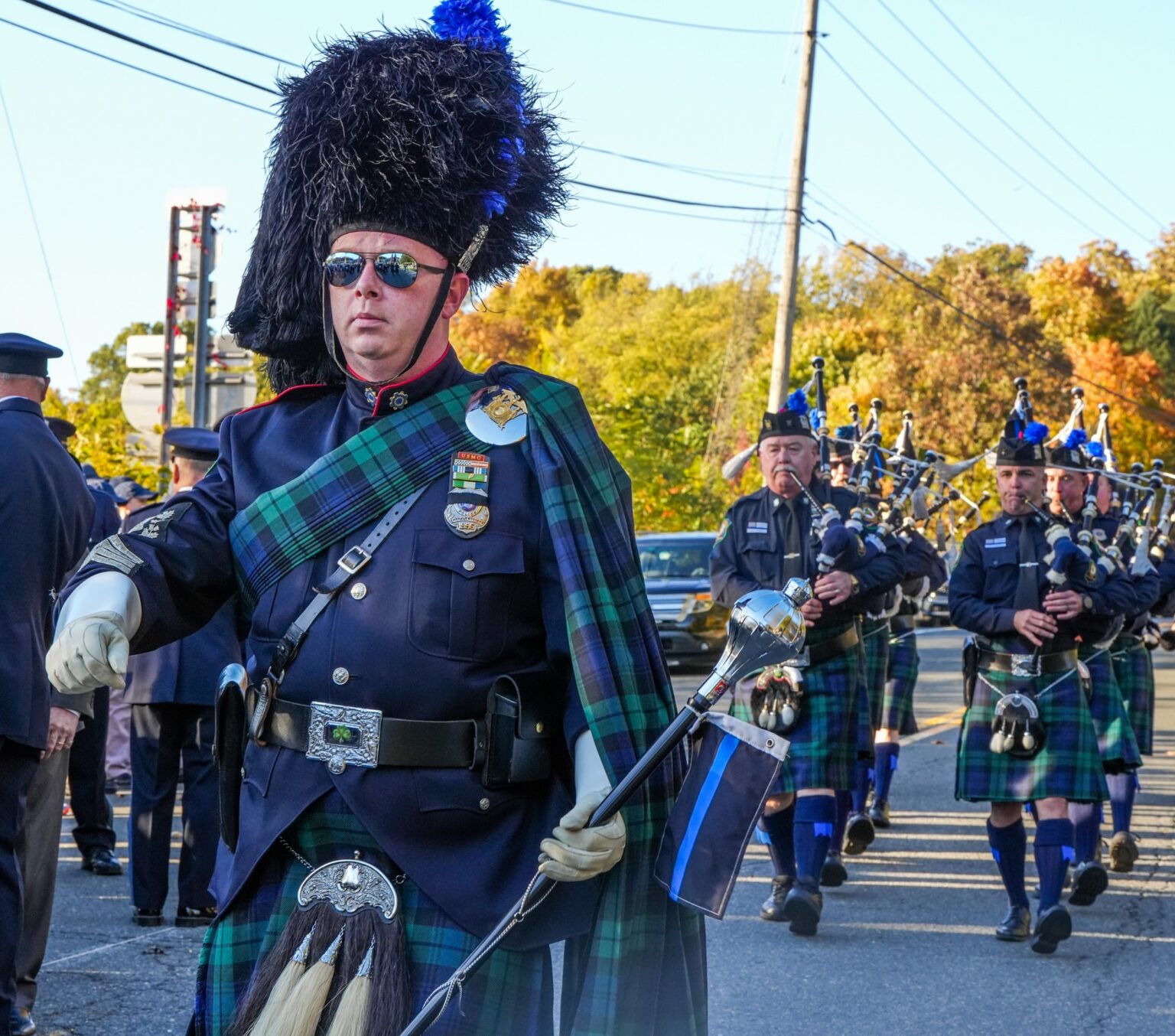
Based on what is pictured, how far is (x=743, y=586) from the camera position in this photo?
283 inches

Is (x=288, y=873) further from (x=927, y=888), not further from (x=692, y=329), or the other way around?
(x=692, y=329)

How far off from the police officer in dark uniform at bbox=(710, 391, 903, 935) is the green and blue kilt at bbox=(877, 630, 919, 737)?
2.07 m

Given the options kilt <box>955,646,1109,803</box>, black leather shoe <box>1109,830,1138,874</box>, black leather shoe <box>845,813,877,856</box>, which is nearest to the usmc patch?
kilt <box>955,646,1109,803</box>

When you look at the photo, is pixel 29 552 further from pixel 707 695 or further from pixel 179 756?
pixel 707 695

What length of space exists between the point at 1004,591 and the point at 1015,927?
1.43 meters

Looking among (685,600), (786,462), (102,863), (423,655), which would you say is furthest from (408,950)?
(685,600)

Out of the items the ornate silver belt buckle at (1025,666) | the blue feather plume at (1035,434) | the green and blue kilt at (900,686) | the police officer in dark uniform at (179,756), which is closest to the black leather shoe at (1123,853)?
the ornate silver belt buckle at (1025,666)

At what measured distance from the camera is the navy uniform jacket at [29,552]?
4.50 metres

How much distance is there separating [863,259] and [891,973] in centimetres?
4686

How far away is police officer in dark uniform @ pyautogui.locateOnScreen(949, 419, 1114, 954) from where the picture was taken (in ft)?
21.9

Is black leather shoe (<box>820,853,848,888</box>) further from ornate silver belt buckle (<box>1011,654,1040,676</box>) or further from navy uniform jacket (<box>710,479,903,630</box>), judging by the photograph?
ornate silver belt buckle (<box>1011,654,1040,676</box>)

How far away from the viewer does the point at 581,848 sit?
2512 millimetres

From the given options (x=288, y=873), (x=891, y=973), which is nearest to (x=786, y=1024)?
(x=891, y=973)

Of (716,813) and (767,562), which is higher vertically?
(767,562)
